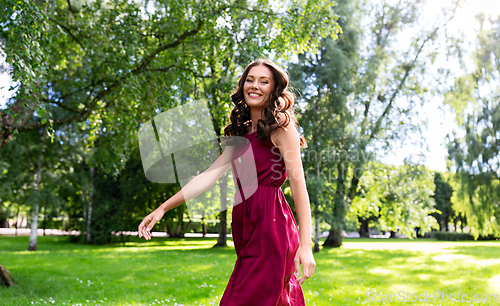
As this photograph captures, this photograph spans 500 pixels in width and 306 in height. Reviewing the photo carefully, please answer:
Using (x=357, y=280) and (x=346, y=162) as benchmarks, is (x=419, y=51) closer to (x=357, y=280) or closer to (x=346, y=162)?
(x=346, y=162)

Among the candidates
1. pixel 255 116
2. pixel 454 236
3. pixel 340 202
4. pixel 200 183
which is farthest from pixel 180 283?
pixel 454 236

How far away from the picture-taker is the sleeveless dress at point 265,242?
1999 mm

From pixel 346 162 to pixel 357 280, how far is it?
9.35m

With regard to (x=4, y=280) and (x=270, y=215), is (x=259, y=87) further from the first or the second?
(x=4, y=280)

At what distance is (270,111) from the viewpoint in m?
2.24

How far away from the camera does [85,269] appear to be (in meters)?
12.0

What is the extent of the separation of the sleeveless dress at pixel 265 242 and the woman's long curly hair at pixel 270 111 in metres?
0.13

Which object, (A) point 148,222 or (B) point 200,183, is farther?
(B) point 200,183

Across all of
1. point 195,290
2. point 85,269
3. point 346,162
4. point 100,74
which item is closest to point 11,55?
point 100,74

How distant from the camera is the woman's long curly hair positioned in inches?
86.7

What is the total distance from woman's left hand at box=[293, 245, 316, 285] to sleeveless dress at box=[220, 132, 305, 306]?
0.06 meters

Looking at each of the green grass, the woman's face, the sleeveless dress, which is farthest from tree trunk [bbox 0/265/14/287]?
the woman's face

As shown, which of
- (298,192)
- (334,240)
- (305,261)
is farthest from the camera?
(334,240)

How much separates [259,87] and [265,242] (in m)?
0.96
